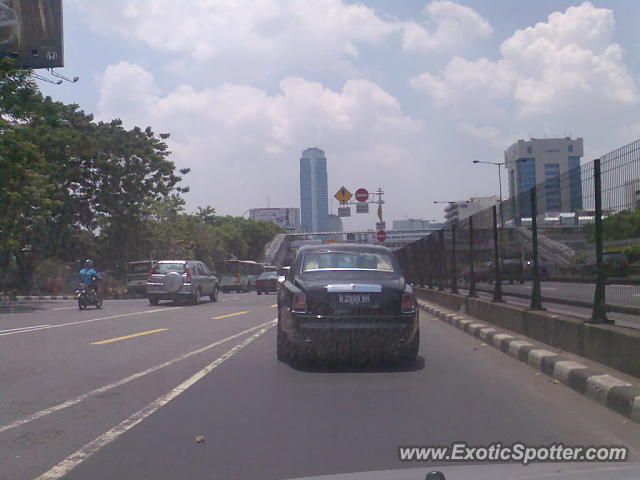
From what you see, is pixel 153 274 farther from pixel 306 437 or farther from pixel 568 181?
pixel 306 437

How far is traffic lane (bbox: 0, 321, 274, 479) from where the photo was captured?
4.84m

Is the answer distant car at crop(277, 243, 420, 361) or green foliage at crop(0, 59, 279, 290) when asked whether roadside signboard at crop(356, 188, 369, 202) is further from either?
distant car at crop(277, 243, 420, 361)

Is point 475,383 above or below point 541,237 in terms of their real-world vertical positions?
below

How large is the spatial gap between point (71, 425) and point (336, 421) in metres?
2.30

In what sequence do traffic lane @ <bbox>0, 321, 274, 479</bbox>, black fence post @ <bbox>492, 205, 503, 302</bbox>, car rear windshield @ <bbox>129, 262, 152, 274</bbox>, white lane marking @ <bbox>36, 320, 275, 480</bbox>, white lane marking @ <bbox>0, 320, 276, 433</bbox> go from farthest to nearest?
car rear windshield @ <bbox>129, 262, 152, 274</bbox> → black fence post @ <bbox>492, 205, 503, 302</bbox> → white lane marking @ <bbox>0, 320, 276, 433</bbox> → traffic lane @ <bbox>0, 321, 274, 479</bbox> → white lane marking @ <bbox>36, 320, 275, 480</bbox>

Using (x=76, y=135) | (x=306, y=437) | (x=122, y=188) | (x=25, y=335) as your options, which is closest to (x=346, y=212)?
(x=122, y=188)

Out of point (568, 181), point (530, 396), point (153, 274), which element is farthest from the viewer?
point (153, 274)

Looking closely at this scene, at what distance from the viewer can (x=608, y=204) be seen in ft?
25.7

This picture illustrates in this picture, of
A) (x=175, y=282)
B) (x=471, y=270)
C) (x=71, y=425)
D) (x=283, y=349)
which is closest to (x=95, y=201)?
(x=175, y=282)

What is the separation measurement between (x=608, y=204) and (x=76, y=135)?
30.8 m

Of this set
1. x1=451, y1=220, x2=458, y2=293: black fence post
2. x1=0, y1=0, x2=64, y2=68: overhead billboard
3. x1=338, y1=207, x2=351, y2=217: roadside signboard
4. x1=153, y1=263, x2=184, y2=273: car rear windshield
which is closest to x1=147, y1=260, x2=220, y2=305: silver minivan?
x1=153, y1=263, x2=184, y2=273: car rear windshield

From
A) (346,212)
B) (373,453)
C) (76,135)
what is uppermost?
(76,135)

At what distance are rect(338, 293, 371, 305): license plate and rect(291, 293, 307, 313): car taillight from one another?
44cm

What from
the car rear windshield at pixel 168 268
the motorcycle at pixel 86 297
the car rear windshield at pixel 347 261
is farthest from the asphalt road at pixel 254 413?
the car rear windshield at pixel 168 268
